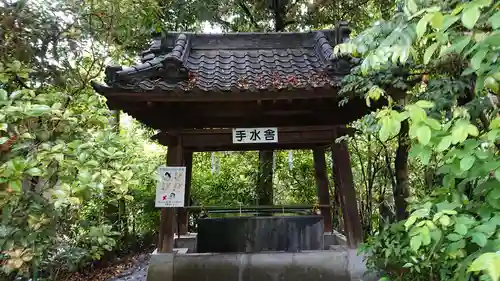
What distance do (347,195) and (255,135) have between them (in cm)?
134

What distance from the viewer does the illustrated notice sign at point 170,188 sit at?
4.12 metres

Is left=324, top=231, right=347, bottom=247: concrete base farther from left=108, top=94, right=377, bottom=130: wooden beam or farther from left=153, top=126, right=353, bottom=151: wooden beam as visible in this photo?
left=108, top=94, right=377, bottom=130: wooden beam

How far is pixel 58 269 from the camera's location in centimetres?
362

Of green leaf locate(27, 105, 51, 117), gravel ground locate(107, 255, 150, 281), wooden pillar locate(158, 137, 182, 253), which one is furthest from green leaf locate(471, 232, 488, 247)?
gravel ground locate(107, 255, 150, 281)

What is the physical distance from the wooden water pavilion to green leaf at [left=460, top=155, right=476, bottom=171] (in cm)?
207

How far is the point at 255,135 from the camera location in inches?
170

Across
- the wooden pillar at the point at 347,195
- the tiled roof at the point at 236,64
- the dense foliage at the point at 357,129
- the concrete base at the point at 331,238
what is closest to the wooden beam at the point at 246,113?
the tiled roof at the point at 236,64

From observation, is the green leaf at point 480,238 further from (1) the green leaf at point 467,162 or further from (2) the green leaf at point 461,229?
(1) the green leaf at point 467,162

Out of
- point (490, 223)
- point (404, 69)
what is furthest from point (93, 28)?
point (490, 223)

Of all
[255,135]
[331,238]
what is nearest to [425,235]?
[255,135]

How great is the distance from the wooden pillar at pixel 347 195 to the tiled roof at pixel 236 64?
41.6 inches

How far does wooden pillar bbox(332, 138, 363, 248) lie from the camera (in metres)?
4.30

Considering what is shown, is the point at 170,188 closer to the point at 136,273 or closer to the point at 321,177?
the point at 321,177

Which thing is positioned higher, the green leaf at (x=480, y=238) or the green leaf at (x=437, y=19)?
the green leaf at (x=437, y=19)
